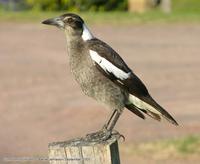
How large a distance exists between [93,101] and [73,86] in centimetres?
246

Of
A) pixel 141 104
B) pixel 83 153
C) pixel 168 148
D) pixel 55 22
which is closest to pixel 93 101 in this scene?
pixel 168 148

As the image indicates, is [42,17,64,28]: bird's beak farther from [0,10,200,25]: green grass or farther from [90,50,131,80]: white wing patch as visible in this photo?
[0,10,200,25]: green grass

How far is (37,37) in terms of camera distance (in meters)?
27.2

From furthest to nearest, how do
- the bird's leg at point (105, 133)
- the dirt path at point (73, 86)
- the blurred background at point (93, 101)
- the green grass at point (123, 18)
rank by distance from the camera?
the green grass at point (123, 18) < the dirt path at point (73, 86) < the blurred background at point (93, 101) < the bird's leg at point (105, 133)

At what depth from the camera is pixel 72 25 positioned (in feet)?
20.1

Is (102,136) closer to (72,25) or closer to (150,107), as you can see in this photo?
(150,107)

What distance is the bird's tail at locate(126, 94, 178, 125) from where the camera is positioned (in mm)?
6074

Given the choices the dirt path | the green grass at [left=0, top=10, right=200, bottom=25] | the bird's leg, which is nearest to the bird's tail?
the bird's leg

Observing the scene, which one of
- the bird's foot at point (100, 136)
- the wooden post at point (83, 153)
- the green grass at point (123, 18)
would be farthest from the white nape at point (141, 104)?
the green grass at point (123, 18)

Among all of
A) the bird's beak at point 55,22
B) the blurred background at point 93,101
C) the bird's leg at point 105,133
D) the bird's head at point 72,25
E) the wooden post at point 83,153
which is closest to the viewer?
the wooden post at point 83,153

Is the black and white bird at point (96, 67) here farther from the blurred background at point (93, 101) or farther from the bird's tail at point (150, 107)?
the blurred background at point (93, 101)

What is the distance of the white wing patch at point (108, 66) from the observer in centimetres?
612

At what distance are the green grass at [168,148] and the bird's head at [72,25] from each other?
18.2 feet

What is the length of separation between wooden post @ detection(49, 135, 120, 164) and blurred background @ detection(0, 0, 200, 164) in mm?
6379
